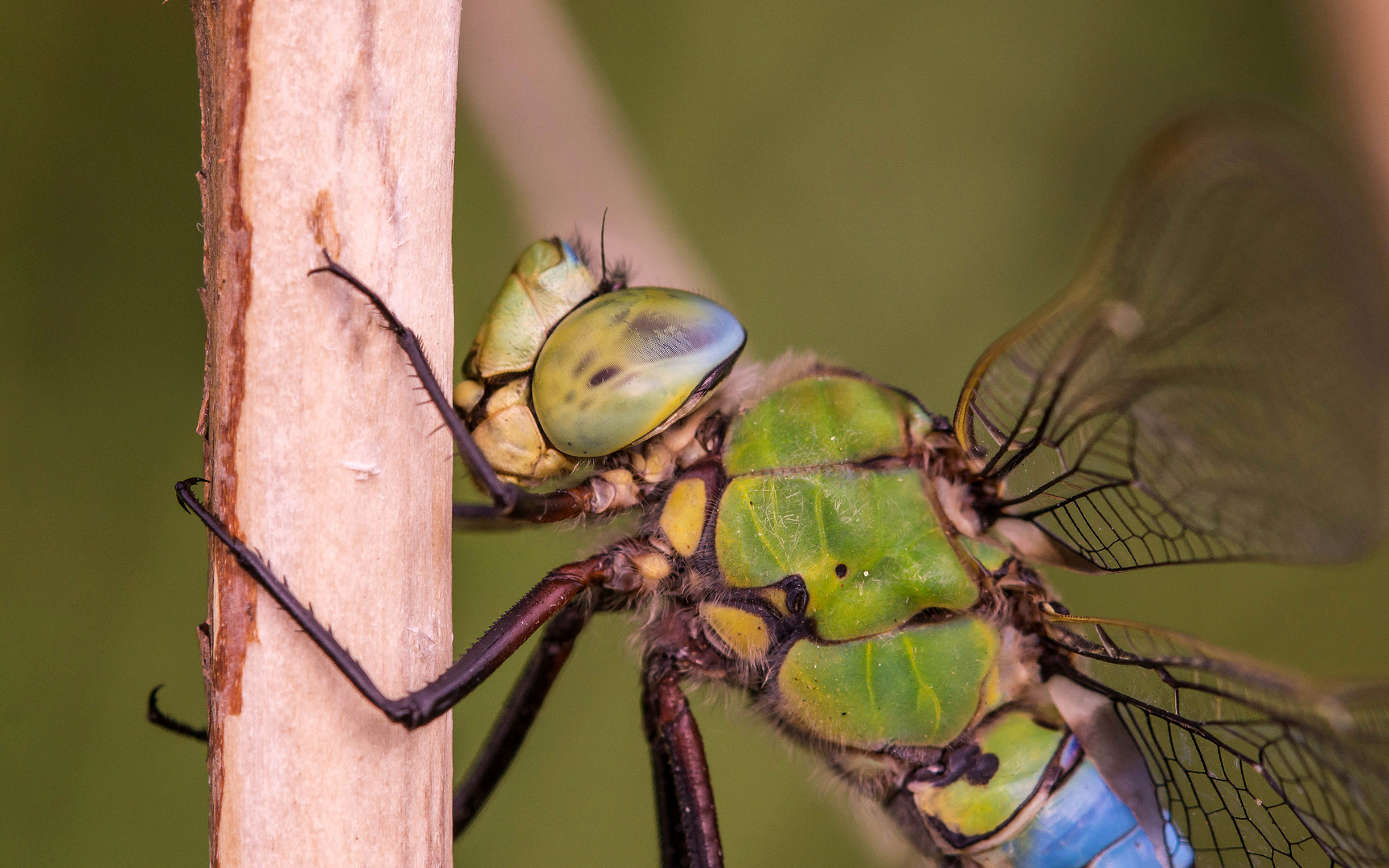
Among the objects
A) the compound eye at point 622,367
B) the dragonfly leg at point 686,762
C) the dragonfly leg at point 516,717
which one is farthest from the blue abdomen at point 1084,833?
the compound eye at point 622,367

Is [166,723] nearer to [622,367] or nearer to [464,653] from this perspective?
[464,653]

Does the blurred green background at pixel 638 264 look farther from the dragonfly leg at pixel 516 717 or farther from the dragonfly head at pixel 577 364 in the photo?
the dragonfly head at pixel 577 364

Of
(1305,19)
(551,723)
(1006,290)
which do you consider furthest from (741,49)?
(551,723)

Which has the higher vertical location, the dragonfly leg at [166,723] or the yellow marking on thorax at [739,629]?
the yellow marking on thorax at [739,629]

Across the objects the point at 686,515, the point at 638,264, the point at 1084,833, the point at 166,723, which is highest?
the point at 638,264

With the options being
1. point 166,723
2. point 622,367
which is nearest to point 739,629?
point 622,367

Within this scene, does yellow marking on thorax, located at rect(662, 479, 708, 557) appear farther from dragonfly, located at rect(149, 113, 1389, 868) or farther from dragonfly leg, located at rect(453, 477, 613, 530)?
dragonfly leg, located at rect(453, 477, 613, 530)

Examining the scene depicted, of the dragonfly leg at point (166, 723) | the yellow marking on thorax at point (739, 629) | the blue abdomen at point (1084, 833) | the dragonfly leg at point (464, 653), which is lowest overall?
the blue abdomen at point (1084, 833)

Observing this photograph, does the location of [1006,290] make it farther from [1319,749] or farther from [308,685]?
[308,685]
